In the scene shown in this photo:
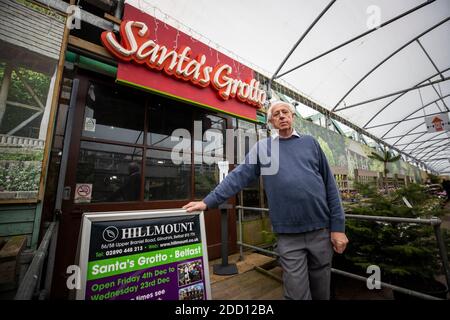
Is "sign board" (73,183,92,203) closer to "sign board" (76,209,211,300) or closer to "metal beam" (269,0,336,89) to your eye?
"sign board" (76,209,211,300)

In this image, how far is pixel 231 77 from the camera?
4176mm

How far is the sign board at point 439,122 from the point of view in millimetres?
8854

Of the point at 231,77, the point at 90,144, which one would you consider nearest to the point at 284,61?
the point at 231,77

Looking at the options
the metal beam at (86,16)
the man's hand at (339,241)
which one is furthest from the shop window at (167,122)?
the man's hand at (339,241)

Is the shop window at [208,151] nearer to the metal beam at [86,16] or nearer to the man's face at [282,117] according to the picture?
the metal beam at [86,16]

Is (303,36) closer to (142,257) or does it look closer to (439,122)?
(142,257)

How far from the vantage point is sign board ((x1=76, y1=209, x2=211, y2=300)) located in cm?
114

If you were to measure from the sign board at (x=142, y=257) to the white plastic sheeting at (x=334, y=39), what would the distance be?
3.71 metres

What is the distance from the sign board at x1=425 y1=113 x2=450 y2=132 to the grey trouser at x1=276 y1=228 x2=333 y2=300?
39.3 ft

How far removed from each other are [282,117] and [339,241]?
1.10m

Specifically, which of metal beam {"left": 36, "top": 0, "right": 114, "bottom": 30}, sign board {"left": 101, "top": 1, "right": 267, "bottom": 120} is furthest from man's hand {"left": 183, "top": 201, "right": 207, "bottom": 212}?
metal beam {"left": 36, "top": 0, "right": 114, "bottom": 30}

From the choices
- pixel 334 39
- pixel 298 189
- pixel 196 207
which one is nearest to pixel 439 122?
pixel 334 39

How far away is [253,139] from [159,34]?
306cm

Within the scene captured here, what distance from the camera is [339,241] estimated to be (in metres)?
1.44
